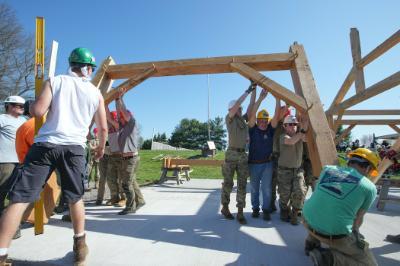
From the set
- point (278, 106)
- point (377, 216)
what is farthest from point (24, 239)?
point (377, 216)

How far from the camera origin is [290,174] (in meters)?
A: 4.68

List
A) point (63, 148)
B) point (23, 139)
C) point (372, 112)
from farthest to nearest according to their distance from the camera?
Result: point (372, 112)
point (23, 139)
point (63, 148)

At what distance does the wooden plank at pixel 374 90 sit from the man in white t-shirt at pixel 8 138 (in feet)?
17.1

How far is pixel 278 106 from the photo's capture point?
15.6ft

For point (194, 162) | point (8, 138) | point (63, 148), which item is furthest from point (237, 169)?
point (194, 162)

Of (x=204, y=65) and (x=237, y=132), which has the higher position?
(x=204, y=65)

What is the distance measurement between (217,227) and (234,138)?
4.51 ft

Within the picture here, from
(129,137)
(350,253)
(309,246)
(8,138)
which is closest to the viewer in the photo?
(350,253)

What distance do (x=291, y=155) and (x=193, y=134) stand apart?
254 ft

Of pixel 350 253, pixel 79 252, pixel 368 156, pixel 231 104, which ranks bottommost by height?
pixel 79 252

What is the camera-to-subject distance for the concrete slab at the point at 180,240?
3.03 meters

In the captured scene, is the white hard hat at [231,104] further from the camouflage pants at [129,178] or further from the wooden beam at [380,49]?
the wooden beam at [380,49]

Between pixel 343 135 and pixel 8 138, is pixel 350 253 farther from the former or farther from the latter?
pixel 343 135

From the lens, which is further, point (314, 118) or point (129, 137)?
point (129, 137)
